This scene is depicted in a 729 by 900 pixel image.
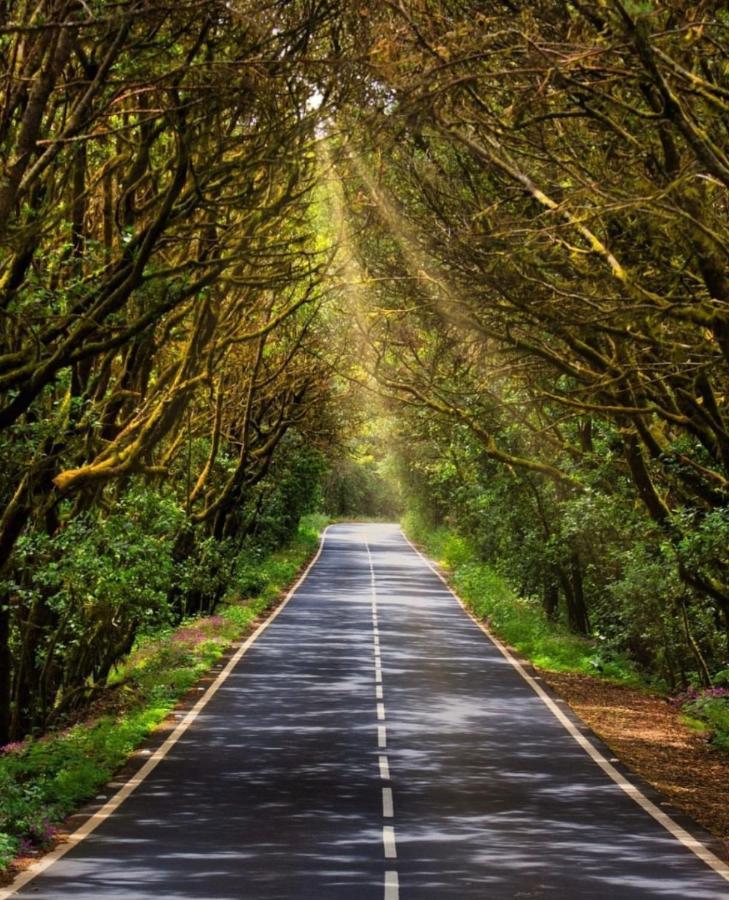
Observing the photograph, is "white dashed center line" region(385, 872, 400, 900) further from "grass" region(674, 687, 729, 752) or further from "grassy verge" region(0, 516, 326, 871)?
"grass" region(674, 687, 729, 752)

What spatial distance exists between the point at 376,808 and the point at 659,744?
6562 mm

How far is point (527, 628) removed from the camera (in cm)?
3672

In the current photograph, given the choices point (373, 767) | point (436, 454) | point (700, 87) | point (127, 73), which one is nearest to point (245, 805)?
point (373, 767)

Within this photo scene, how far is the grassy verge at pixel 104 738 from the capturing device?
45.2 feet

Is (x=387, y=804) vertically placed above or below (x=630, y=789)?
above

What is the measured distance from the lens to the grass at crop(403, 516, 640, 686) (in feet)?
98.6

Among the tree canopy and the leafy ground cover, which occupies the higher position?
the tree canopy

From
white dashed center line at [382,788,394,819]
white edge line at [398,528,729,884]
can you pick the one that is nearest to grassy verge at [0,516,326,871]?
white dashed center line at [382,788,394,819]

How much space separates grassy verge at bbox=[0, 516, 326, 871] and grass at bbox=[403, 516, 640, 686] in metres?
6.54

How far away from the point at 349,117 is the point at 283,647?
17.4 meters

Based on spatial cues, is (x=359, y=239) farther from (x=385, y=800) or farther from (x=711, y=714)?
(x=385, y=800)

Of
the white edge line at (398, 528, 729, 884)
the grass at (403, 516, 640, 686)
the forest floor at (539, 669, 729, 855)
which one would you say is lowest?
the forest floor at (539, 669, 729, 855)

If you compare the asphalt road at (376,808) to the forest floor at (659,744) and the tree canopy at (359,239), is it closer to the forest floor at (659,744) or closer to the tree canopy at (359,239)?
the forest floor at (659,744)

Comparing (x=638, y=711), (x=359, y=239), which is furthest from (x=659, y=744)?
(x=359, y=239)
